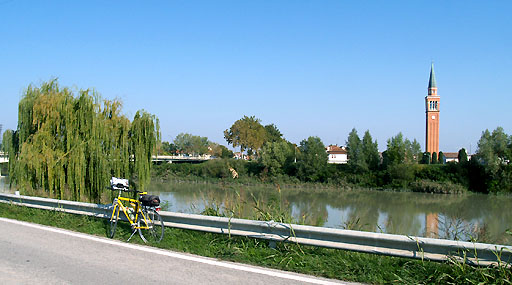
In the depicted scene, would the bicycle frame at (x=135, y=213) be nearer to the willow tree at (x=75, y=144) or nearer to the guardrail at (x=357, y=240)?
the guardrail at (x=357, y=240)

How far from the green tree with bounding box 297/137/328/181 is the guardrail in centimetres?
5764

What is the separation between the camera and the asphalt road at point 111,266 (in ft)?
16.9

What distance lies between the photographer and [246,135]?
93500mm

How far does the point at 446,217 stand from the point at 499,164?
5502cm

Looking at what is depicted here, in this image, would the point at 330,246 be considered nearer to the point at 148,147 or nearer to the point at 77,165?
A: the point at 77,165

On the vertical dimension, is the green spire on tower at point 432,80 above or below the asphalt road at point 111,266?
above

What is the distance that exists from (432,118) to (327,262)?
110m

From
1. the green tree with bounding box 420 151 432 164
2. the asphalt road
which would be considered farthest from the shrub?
the asphalt road

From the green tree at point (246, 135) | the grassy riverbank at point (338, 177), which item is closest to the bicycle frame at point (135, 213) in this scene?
the grassy riverbank at point (338, 177)

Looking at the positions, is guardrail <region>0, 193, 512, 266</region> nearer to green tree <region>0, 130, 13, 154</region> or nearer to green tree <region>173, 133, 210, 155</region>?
green tree <region>0, 130, 13, 154</region>

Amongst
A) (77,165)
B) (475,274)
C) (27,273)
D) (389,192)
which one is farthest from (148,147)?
(389,192)

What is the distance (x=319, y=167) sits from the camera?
64875 millimetres

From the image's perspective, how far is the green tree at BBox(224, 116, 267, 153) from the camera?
9350 cm

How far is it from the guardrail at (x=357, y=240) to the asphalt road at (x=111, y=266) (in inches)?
23.9
